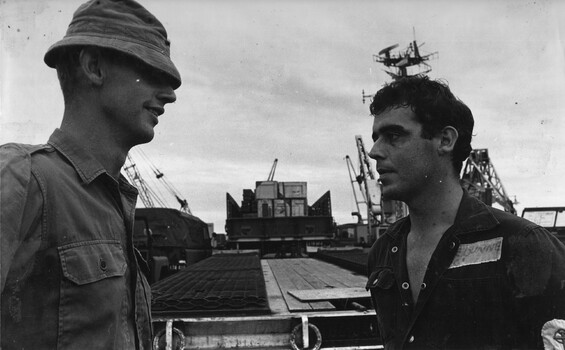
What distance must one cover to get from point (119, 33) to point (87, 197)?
0.59 m

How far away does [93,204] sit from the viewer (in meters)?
1.61

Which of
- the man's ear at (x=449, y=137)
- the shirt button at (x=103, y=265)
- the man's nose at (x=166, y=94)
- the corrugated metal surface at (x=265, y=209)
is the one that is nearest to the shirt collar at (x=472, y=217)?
the man's ear at (x=449, y=137)

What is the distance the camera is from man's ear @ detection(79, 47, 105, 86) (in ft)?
5.54

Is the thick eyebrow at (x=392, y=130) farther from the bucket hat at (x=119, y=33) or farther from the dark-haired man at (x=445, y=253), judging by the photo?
the bucket hat at (x=119, y=33)

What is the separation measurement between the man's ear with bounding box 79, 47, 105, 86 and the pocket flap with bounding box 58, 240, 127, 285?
558 mm

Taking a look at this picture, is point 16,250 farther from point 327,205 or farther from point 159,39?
point 327,205

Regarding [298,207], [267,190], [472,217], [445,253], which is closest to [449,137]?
[472,217]

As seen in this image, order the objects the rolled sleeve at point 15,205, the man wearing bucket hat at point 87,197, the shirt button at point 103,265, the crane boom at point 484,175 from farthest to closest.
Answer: the crane boom at point 484,175, the shirt button at point 103,265, the man wearing bucket hat at point 87,197, the rolled sleeve at point 15,205

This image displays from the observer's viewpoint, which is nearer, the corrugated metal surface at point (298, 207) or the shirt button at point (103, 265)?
the shirt button at point (103, 265)

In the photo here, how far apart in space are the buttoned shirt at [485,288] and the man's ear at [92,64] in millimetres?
1533

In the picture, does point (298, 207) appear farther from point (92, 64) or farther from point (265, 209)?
point (92, 64)

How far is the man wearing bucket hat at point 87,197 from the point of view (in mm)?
1352

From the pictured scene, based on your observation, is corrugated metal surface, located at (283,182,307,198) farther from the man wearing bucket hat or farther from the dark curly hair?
the man wearing bucket hat

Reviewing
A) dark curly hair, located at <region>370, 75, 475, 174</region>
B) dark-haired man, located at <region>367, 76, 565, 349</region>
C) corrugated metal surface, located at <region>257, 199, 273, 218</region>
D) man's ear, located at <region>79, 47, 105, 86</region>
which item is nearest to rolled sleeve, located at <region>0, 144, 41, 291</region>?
man's ear, located at <region>79, 47, 105, 86</region>
